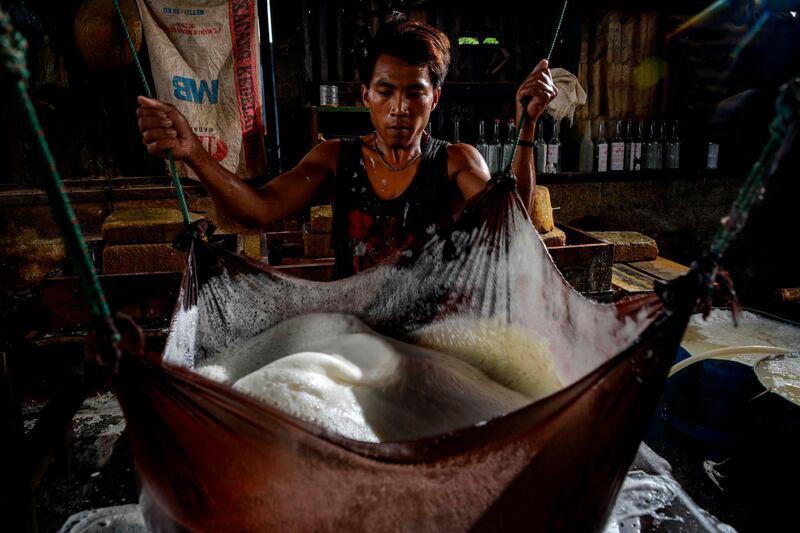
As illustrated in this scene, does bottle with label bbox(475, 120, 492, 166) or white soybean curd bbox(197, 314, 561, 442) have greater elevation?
bottle with label bbox(475, 120, 492, 166)

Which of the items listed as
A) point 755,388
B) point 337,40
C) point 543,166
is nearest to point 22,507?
point 755,388

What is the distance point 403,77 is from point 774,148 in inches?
49.6

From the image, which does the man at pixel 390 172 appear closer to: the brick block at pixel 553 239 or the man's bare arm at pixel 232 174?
A: the man's bare arm at pixel 232 174

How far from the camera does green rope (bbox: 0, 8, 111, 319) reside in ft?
2.00

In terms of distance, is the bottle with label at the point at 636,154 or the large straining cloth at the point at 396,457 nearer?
the large straining cloth at the point at 396,457

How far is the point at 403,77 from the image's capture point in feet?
5.89

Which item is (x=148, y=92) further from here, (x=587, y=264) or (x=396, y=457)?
(x=587, y=264)

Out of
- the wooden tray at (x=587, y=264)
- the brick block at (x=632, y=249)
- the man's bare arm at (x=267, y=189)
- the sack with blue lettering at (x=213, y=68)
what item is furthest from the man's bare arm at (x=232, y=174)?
the brick block at (x=632, y=249)

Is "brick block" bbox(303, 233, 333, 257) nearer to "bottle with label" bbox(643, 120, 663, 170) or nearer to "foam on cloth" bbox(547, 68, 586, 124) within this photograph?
"foam on cloth" bbox(547, 68, 586, 124)

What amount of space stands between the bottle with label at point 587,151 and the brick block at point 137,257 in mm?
3977

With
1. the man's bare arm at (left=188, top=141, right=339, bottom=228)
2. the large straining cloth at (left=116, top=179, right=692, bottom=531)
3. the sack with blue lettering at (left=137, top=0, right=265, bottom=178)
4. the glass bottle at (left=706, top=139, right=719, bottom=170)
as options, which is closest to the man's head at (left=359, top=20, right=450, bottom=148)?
the man's bare arm at (left=188, top=141, right=339, bottom=228)

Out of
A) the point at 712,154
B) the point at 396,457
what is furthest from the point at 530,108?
the point at 712,154

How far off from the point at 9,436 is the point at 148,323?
172 cm

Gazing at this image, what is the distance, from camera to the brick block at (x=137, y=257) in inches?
114
